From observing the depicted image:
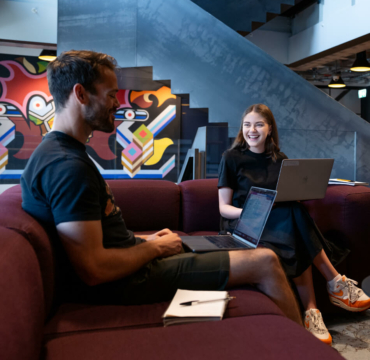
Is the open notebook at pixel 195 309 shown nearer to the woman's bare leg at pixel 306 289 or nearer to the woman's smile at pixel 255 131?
the woman's bare leg at pixel 306 289

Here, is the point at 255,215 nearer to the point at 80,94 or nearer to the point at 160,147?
the point at 80,94

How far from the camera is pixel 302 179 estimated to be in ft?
6.73

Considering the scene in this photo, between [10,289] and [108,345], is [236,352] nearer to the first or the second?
[108,345]

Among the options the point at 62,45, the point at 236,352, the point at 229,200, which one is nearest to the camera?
the point at 236,352

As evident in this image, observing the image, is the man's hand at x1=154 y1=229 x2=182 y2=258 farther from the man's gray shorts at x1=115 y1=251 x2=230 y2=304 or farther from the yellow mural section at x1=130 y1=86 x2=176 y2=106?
the yellow mural section at x1=130 y1=86 x2=176 y2=106

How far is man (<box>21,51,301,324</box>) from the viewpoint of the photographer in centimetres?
122

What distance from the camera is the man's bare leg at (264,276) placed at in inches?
58.9

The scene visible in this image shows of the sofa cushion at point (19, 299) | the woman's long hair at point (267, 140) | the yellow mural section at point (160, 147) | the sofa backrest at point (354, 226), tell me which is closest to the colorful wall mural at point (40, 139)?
the yellow mural section at point (160, 147)

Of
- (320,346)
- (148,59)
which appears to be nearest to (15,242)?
(320,346)

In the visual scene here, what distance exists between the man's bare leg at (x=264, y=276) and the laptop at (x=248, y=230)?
101mm

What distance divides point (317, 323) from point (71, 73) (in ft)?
5.33

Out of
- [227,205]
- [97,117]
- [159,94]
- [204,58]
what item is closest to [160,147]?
[204,58]

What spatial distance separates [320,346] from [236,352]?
0.24 meters

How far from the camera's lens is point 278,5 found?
5.80 meters
